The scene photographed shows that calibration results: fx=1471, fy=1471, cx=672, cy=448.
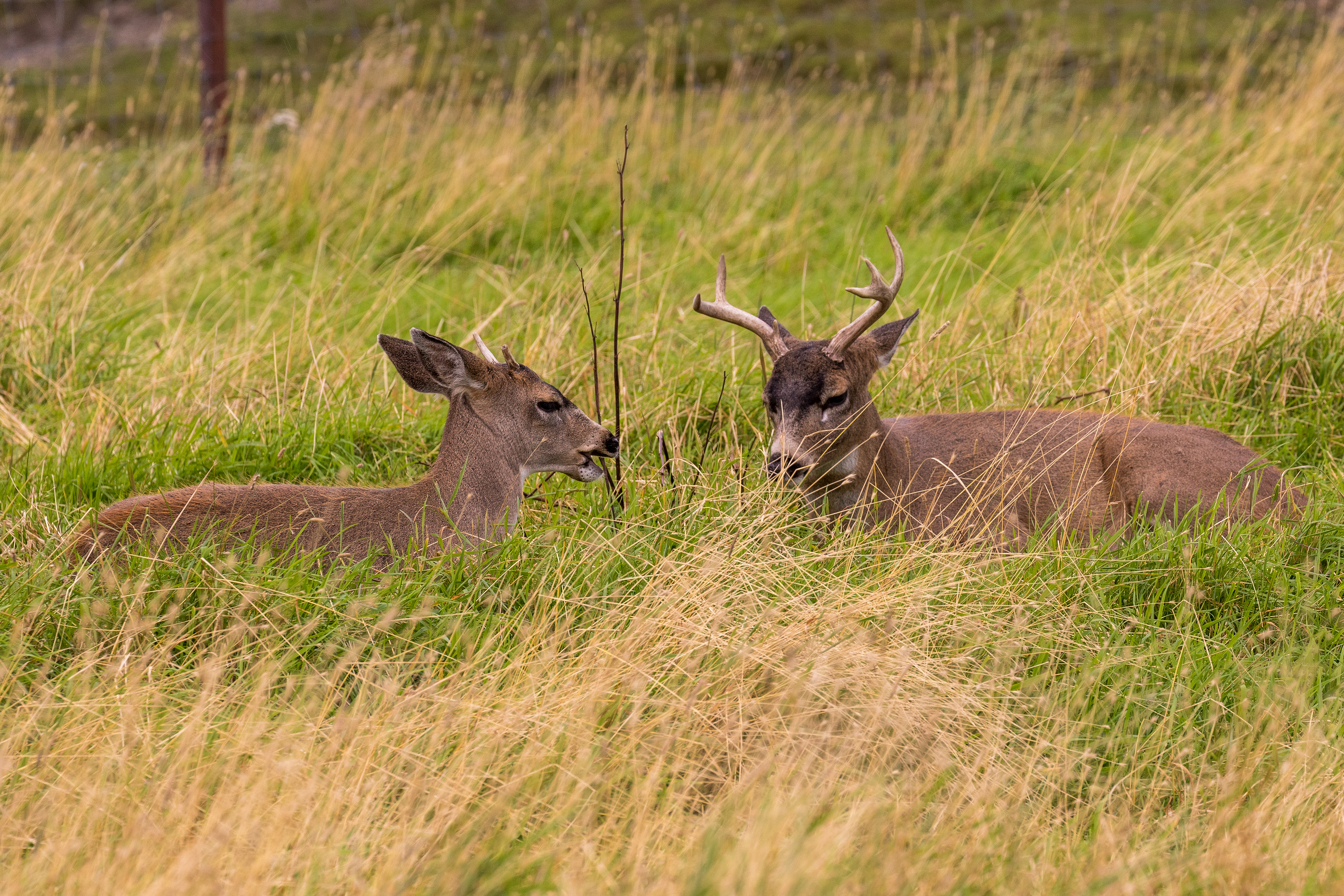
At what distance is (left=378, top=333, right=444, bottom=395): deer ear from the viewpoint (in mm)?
4625

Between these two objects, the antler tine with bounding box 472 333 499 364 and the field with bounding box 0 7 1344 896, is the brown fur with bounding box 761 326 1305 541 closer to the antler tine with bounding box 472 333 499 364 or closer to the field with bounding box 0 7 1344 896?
the field with bounding box 0 7 1344 896

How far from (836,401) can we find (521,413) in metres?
1.04

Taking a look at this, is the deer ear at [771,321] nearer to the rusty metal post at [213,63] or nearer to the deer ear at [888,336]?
the deer ear at [888,336]

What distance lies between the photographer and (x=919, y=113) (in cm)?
977

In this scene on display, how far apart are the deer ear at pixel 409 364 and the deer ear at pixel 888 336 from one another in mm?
1545

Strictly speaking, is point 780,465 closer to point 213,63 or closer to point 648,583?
point 648,583

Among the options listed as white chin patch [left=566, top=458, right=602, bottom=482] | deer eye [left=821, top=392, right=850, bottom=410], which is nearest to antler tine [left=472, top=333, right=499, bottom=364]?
white chin patch [left=566, top=458, right=602, bottom=482]

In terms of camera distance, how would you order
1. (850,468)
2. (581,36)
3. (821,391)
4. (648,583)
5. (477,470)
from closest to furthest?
(648,583) → (477,470) → (821,391) → (850,468) → (581,36)

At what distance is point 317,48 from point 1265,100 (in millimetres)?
11419

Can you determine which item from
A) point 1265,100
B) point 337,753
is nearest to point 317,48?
point 1265,100

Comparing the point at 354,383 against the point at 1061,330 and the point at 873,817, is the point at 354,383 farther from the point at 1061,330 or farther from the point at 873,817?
the point at 873,817

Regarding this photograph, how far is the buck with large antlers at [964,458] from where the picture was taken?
4840mm

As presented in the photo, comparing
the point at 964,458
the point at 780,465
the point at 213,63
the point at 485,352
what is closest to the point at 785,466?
the point at 780,465

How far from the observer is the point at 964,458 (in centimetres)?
526
